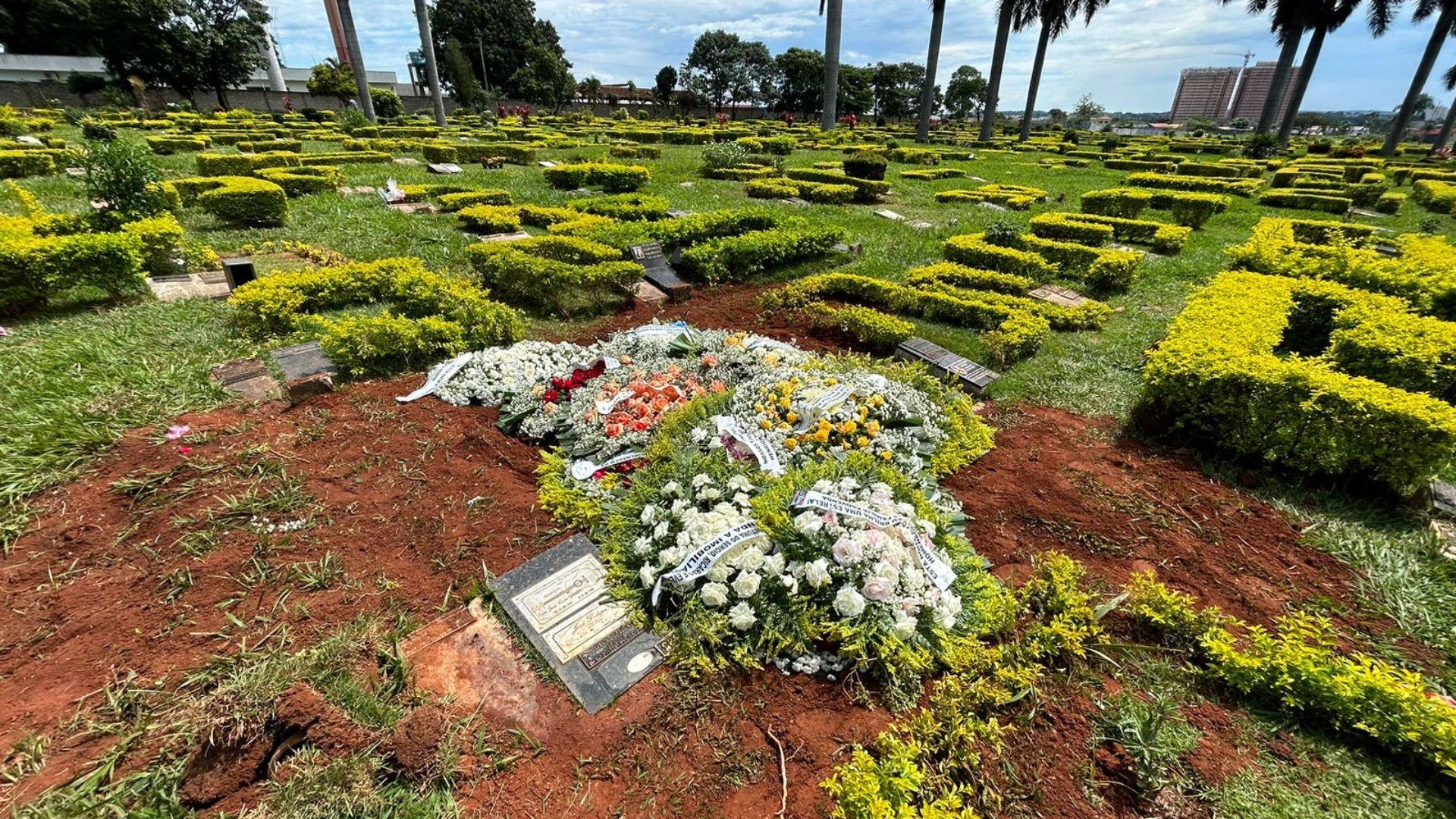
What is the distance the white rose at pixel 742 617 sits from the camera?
302 centimetres

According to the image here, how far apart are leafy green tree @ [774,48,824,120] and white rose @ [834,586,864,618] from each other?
7726cm

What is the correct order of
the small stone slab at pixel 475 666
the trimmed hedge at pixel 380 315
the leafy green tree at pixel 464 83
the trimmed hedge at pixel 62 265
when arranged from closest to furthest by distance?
the small stone slab at pixel 475 666 < the trimmed hedge at pixel 380 315 < the trimmed hedge at pixel 62 265 < the leafy green tree at pixel 464 83

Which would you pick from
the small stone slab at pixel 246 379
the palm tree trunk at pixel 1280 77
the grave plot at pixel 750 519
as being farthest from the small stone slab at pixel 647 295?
the palm tree trunk at pixel 1280 77

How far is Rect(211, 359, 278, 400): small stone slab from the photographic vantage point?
512 cm

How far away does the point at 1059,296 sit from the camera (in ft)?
28.3

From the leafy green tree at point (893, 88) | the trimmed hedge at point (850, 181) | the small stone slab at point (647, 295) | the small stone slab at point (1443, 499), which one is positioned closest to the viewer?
the small stone slab at point (1443, 499)

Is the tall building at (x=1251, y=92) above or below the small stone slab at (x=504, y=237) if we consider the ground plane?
above

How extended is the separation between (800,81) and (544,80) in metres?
37.8

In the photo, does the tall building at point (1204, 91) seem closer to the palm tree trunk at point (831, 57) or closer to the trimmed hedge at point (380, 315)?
the palm tree trunk at point (831, 57)

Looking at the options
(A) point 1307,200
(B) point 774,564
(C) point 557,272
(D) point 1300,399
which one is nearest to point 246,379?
(C) point 557,272

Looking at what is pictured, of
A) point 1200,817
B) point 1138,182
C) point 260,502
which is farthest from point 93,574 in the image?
point 1138,182

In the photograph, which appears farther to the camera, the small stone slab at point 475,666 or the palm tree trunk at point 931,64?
the palm tree trunk at point 931,64

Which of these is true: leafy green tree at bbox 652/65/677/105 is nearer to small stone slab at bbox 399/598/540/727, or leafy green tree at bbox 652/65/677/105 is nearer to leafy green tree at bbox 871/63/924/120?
leafy green tree at bbox 871/63/924/120

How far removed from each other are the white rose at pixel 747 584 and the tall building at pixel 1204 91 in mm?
242713
